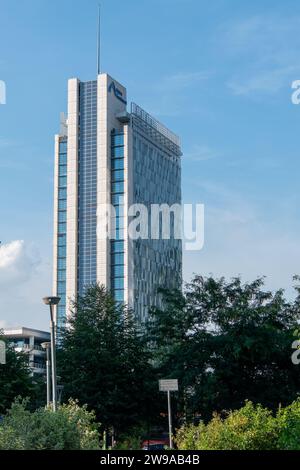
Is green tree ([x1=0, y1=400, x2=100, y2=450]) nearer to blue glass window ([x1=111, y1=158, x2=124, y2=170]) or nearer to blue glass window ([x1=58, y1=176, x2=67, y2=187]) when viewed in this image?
blue glass window ([x1=111, y1=158, x2=124, y2=170])

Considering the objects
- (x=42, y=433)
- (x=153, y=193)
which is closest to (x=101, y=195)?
(x=153, y=193)

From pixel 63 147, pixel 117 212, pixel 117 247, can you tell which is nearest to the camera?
pixel 117 247

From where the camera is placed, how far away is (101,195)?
130 meters

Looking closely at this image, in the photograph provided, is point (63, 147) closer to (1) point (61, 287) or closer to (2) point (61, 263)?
(2) point (61, 263)

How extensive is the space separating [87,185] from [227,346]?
95803mm

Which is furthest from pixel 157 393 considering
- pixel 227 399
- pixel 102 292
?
pixel 102 292

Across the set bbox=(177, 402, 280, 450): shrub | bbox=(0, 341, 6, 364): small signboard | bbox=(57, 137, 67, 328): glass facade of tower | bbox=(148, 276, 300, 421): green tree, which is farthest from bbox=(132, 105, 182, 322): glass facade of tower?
bbox=(177, 402, 280, 450): shrub

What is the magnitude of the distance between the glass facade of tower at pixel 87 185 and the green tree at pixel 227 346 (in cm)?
8613

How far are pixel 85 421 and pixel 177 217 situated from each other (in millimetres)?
130987

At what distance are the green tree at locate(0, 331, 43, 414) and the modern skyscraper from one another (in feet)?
256

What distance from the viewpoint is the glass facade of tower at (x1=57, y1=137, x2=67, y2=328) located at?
12838cm

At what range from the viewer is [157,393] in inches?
1656

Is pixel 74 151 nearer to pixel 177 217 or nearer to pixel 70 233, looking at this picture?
pixel 70 233
